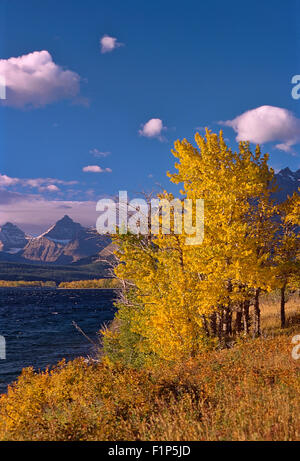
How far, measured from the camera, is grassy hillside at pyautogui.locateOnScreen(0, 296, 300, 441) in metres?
7.06

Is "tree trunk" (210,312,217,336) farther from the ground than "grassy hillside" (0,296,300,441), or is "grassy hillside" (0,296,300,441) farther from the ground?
"grassy hillside" (0,296,300,441)

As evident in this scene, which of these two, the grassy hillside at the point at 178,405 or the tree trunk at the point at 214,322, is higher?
the grassy hillside at the point at 178,405

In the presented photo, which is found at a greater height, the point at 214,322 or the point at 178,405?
the point at 178,405

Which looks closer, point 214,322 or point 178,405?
point 178,405

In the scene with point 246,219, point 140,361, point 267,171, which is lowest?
point 140,361

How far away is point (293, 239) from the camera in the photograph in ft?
60.7

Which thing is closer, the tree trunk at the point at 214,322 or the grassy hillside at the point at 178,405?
the grassy hillside at the point at 178,405

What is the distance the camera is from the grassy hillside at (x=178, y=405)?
7059 millimetres

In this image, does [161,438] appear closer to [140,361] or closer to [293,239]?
[293,239]

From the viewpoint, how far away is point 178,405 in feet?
28.1

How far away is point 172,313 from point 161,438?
24.8 ft

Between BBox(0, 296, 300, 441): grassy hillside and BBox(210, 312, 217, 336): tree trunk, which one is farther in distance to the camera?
BBox(210, 312, 217, 336): tree trunk

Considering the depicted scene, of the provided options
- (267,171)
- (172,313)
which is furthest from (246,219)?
(172,313)
